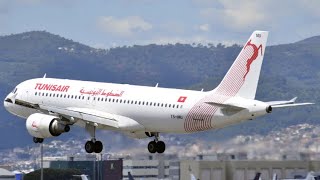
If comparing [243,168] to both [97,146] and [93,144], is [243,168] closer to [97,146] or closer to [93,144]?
[97,146]

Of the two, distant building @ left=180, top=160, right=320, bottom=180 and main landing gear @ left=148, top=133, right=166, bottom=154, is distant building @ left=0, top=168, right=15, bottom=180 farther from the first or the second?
main landing gear @ left=148, top=133, right=166, bottom=154

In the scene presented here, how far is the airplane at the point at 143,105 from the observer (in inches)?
3519

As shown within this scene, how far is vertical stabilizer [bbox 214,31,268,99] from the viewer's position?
3553 inches

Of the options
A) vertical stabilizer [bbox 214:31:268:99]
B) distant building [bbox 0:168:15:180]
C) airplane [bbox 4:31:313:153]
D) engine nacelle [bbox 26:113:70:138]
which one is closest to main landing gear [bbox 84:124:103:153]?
airplane [bbox 4:31:313:153]

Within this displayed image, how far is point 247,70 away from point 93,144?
45.8 feet

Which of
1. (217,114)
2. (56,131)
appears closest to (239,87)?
(217,114)

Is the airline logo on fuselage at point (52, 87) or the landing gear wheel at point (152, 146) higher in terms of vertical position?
the airline logo on fuselage at point (52, 87)

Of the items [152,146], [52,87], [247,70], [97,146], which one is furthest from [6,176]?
[247,70]

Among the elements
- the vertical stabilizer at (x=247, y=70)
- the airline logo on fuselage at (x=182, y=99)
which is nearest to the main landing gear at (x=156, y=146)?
the airline logo on fuselage at (x=182, y=99)

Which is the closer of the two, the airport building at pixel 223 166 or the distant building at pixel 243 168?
the distant building at pixel 243 168

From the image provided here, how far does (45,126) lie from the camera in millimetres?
95188

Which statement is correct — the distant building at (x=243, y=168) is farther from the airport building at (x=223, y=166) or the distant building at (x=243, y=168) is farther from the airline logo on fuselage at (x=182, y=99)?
the airline logo on fuselage at (x=182, y=99)

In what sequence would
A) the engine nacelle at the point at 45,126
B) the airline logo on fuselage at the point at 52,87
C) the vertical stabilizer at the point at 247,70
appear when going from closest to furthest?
1. the vertical stabilizer at the point at 247,70
2. the engine nacelle at the point at 45,126
3. the airline logo on fuselage at the point at 52,87

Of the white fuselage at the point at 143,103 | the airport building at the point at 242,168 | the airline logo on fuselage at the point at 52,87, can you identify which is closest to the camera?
the airport building at the point at 242,168
